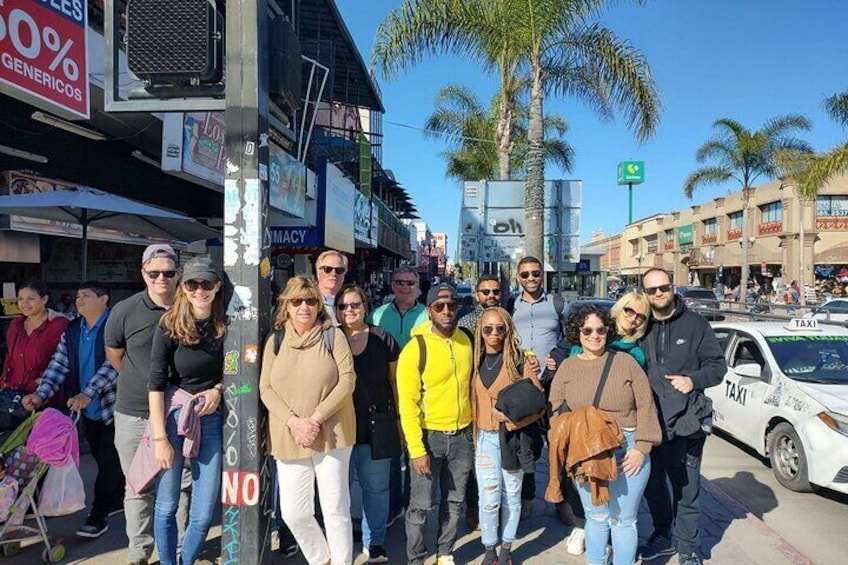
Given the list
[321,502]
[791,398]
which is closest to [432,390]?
[321,502]

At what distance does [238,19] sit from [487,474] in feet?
9.44

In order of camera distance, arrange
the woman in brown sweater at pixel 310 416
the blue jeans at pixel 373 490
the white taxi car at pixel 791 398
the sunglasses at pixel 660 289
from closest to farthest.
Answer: the woman in brown sweater at pixel 310 416
the blue jeans at pixel 373 490
the sunglasses at pixel 660 289
the white taxi car at pixel 791 398

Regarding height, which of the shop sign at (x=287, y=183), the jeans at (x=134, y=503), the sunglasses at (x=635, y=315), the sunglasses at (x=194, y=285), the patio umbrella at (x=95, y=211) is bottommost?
the jeans at (x=134, y=503)

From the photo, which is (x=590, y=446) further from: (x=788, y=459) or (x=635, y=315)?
(x=788, y=459)

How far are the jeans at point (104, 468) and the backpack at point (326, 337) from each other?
6.23 ft

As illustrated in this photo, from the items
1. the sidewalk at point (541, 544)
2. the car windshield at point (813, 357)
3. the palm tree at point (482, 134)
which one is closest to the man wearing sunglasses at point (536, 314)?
the sidewalk at point (541, 544)

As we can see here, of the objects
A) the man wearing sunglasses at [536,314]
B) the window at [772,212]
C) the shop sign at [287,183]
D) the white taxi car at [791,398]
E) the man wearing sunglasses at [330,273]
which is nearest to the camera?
the man wearing sunglasses at [330,273]

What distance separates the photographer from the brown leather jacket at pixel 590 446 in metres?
3.15

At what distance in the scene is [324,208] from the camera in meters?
12.6

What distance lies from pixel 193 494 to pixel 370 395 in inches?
45.4

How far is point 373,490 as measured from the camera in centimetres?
366

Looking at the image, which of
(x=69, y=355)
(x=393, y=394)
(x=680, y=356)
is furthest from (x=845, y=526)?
(x=69, y=355)

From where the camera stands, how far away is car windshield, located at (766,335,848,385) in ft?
18.7

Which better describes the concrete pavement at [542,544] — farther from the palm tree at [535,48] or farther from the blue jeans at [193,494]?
the palm tree at [535,48]
